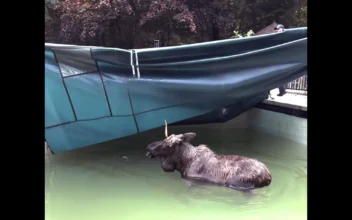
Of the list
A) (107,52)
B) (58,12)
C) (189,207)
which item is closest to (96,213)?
(189,207)

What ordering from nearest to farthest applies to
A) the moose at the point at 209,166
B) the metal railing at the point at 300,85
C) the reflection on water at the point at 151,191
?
1. the reflection on water at the point at 151,191
2. the moose at the point at 209,166
3. the metal railing at the point at 300,85

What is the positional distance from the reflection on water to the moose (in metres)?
0.09

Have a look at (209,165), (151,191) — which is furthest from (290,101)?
(151,191)

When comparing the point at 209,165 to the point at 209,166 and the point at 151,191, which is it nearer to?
the point at 209,166

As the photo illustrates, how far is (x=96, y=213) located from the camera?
122 inches

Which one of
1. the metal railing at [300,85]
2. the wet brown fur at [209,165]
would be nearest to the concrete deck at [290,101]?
the metal railing at [300,85]

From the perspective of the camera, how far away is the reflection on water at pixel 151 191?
3.08 meters

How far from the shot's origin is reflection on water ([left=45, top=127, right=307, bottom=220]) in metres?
3.08

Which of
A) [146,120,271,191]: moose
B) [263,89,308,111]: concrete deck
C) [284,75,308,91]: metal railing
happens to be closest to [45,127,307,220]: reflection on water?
[146,120,271,191]: moose

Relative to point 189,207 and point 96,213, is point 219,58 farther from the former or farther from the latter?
point 96,213

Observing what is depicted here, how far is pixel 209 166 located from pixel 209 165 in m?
0.01

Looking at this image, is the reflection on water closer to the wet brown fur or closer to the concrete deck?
the wet brown fur

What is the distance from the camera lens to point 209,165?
3.66 meters

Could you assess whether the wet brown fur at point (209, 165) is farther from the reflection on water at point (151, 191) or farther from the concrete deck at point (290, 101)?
the concrete deck at point (290, 101)
